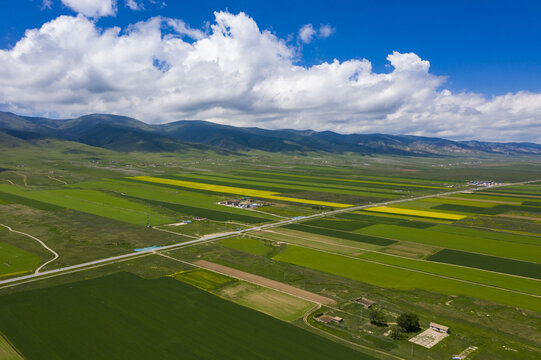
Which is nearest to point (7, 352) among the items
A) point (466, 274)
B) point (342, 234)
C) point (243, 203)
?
point (466, 274)

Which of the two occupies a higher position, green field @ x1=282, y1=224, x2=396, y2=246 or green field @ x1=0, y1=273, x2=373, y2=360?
green field @ x1=282, y1=224, x2=396, y2=246

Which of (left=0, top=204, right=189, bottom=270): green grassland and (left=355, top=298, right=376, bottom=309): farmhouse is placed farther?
(left=0, top=204, right=189, bottom=270): green grassland

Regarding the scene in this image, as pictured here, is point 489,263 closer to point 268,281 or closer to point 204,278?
point 268,281

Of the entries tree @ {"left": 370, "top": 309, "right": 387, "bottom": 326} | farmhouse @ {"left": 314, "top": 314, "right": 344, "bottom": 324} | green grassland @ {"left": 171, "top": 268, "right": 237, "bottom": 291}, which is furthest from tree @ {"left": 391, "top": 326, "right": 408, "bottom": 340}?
green grassland @ {"left": 171, "top": 268, "right": 237, "bottom": 291}

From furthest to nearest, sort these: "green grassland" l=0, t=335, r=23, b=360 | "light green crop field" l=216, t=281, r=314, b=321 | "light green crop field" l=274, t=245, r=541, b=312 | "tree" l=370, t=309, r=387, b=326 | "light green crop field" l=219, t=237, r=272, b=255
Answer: "light green crop field" l=219, t=237, r=272, b=255, "light green crop field" l=274, t=245, r=541, b=312, "light green crop field" l=216, t=281, r=314, b=321, "tree" l=370, t=309, r=387, b=326, "green grassland" l=0, t=335, r=23, b=360

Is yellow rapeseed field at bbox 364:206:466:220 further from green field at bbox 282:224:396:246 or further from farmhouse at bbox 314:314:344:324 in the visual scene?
farmhouse at bbox 314:314:344:324

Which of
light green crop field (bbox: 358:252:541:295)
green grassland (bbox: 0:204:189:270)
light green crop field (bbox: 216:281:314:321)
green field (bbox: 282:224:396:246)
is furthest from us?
green field (bbox: 282:224:396:246)

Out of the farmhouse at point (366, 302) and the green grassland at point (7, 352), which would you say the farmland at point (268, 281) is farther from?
the farmhouse at point (366, 302)
